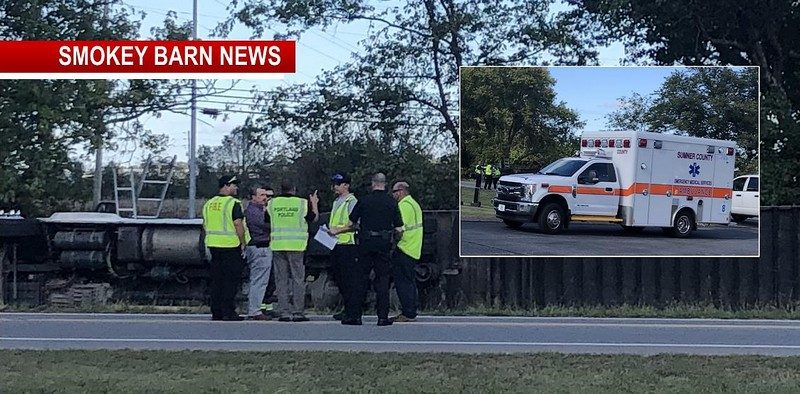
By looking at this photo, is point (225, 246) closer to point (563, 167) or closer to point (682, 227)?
point (563, 167)

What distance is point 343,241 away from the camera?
40.6ft

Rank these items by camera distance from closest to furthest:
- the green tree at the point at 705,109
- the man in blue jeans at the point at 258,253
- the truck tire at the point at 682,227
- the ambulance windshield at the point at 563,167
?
the man in blue jeans at the point at 258,253
the ambulance windshield at the point at 563,167
the green tree at the point at 705,109
the truck tire at the point at 682,227

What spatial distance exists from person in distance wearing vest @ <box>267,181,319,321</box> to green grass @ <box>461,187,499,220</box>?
2.95 metres

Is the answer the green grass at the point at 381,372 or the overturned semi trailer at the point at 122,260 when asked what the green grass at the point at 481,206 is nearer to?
the overturned semi trailer at the point at 122,260

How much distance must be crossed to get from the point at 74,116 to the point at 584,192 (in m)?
7.33

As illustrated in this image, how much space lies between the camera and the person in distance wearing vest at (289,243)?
494 inches

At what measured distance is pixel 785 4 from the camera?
17234 millimetres

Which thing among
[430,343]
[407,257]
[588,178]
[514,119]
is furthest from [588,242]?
[430,343]

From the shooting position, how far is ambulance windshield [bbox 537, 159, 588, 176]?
14.8 m

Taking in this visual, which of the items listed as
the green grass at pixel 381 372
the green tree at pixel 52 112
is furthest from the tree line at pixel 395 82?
the green grass at pixel 381 372

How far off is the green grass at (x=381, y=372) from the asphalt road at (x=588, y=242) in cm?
540

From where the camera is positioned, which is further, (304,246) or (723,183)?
Result: (723,183)

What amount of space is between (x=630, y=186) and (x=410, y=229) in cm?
395

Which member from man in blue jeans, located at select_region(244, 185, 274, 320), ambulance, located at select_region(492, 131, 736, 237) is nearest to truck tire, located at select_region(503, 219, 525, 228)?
ambulance, located at select_region(492, 131, 736, 237)
